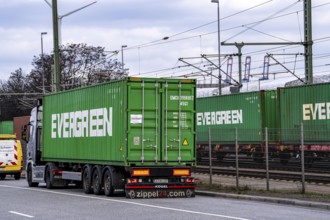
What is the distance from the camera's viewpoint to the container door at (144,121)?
20.1 metres

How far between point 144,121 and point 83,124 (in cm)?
360

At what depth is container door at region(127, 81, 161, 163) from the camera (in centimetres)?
2006

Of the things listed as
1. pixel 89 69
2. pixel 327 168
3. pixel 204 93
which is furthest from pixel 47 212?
pixel 89 69

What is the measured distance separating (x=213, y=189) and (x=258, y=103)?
13.9 metres

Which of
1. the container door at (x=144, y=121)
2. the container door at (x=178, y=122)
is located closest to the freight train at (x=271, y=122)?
the container door at (x=178, y=122)

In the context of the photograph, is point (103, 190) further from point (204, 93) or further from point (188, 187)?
point (204, 93)

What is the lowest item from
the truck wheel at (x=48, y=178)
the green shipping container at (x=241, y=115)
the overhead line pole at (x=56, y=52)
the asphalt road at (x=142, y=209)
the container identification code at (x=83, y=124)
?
the asphalt road at (x=142, y=209)

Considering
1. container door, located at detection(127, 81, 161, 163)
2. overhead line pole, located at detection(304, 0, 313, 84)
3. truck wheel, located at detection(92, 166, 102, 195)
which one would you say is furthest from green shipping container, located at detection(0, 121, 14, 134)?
container door, located at detection(127, 81, 161, 163)

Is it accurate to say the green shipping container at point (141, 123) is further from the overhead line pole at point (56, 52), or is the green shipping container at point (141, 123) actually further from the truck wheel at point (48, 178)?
the overhead line pole at point (56, 52)

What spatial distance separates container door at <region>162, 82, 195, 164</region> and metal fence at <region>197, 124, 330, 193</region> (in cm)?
224

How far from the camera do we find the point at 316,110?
31.0 metres

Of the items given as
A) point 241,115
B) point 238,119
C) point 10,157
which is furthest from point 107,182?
point 238,119

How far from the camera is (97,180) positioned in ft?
71.6

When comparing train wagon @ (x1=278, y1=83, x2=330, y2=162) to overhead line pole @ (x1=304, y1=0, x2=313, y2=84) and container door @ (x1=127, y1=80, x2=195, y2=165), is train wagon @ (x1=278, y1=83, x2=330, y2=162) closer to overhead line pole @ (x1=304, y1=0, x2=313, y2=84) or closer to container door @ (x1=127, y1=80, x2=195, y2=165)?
overhead line pole @ (x1=304, y1=0, x2=313, y2=84)
